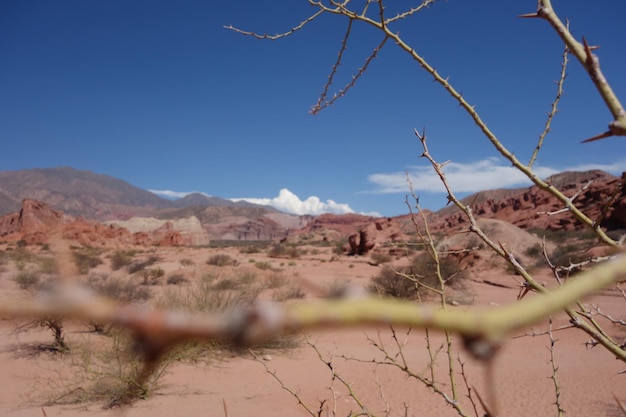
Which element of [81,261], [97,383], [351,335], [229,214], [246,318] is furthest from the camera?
[229,214]

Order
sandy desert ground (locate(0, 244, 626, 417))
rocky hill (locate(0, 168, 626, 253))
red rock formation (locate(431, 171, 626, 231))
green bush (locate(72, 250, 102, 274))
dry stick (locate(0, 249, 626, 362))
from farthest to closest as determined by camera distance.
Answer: red rock formation (locate(431, 171, 626, 231)) < rocky hill (locate(0, 168, 626, 253)) < sandy desert ground (locate(0, 244, 626, 417)) < green bush (locate(72, 250, 102, 274)) < dry stick (locate(0, 249, 626, 362))

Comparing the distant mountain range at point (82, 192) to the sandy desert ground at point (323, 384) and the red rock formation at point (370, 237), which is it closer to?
the red rock formation at point (370, 237)

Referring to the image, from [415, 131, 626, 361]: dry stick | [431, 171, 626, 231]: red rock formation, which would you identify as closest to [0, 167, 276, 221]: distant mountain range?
[431, 171, 626, 231]: red rock formation

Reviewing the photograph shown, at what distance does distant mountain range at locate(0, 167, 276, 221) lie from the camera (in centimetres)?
11925

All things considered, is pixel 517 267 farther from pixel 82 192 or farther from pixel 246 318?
pixel 82 192

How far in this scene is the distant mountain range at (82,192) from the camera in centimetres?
11925

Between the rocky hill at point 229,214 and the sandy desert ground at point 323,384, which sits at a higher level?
the rocky hill at point 229,214

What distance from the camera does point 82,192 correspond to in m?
141

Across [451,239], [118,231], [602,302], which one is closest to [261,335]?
[602,302]

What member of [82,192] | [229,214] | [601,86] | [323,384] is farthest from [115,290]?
[82,192]

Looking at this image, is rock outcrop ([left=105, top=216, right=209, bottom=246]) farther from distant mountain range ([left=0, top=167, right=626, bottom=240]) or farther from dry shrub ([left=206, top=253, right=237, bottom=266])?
dry shrub ([left=206, top=253, right=237, bottom=266])

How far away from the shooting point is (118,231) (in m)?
46.0

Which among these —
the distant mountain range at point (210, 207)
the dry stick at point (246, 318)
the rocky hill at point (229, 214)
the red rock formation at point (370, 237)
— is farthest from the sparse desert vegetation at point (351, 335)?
A: the distant mountain range at point (210, 207)

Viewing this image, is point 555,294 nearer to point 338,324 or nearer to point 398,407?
point 338,324
